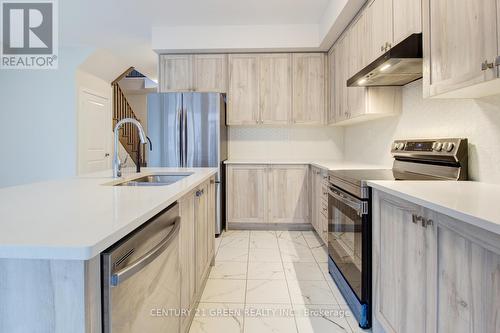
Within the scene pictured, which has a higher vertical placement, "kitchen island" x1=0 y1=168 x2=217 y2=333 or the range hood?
the range hood

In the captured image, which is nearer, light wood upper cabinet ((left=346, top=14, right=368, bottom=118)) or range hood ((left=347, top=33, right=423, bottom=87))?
range hood ((left=347, top=33, right=423, bottom=87))

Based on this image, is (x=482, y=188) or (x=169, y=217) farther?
(x=482, y=188)

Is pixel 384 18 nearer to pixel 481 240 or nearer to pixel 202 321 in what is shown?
pixel 481 240

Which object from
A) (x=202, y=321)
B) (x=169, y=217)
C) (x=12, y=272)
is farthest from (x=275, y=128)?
(x=12, y=272)

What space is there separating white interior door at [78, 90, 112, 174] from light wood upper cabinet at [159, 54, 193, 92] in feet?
5.70

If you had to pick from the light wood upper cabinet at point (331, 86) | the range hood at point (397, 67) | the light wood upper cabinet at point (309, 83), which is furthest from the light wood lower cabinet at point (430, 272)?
the light wood upper cabinet at point (309, 83)

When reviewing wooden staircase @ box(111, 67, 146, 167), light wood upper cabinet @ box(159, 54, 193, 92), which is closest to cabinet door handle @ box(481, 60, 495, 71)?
light wood upper cabinet @ box(159, 54, 193, 92)

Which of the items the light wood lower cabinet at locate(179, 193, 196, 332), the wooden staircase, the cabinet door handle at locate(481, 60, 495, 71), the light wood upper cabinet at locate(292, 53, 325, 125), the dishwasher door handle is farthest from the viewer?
the wooden staircase

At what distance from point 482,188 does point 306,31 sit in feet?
9.96

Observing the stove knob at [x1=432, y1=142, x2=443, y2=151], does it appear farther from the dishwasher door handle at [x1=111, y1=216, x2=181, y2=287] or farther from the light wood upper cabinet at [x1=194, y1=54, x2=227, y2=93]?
the light wood upper cabinet at [x1=194, y1=54, x2=227, y2=93]

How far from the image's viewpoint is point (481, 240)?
85 cm

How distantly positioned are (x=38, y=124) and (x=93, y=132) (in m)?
0.78

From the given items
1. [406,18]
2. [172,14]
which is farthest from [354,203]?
[172,14]

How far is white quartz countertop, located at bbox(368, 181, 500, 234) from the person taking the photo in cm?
83
